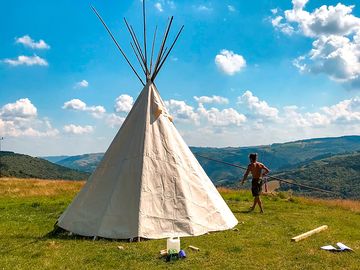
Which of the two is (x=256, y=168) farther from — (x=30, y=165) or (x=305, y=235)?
(x=30, y=165)

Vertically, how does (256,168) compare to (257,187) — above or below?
above

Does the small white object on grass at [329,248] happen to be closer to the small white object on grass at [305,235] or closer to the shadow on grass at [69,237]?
the small white object on grass at [305,235]

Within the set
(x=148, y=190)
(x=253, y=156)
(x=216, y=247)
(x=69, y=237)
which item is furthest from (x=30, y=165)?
(x=216, y=247)

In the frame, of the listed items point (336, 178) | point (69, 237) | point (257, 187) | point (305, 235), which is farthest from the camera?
point (336, 178)

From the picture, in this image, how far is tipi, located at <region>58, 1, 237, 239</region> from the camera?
34.1ft

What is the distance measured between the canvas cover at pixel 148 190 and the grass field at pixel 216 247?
1.74 feet

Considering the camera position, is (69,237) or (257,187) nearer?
(69,237)

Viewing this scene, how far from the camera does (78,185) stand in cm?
2647

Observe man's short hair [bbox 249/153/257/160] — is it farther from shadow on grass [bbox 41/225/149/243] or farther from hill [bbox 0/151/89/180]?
hill [bbox 0/151/89/180]

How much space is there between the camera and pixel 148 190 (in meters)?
10.8

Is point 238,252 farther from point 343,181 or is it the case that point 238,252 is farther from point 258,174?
point 343,181

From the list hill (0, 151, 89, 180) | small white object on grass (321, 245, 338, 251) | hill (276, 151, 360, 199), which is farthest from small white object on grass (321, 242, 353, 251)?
hill (276, 151, 360, 199)

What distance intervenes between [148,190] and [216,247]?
8.65 ft

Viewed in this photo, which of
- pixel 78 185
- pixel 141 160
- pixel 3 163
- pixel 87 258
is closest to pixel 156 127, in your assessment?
pixel 141 160
